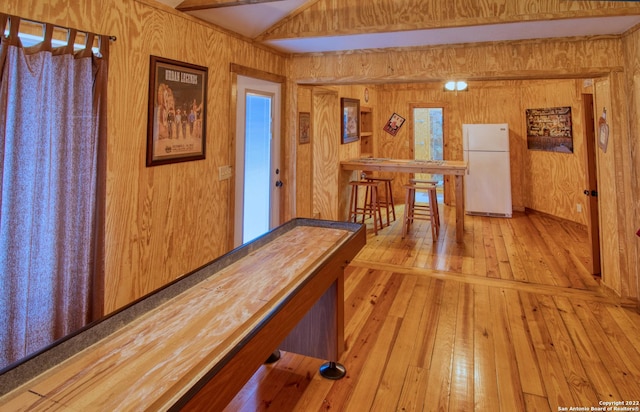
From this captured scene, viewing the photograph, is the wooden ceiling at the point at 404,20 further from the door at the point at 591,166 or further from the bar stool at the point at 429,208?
the bar stool at the point at 429,208

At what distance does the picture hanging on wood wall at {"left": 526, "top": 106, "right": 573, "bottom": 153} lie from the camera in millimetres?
5938

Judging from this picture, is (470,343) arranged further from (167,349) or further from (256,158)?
(256,158)

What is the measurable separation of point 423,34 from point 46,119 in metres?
2.80

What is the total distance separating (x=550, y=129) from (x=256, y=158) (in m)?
5.58

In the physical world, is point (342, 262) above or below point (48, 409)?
above

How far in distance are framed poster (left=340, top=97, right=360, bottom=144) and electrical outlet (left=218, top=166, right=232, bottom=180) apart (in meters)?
2.92

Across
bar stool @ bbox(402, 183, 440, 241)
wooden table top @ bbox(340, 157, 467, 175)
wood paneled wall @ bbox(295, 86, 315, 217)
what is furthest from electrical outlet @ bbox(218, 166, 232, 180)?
bar stool @ bbox(402, 183, 440, 241)

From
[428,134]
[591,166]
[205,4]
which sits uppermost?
[428,134]

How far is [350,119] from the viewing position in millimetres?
6137

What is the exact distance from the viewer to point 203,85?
280 centimetres

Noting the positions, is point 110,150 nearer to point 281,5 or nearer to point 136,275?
point 136,275

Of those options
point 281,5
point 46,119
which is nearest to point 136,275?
point 46,119

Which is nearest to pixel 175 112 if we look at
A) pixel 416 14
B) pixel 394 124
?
pixel 416 14

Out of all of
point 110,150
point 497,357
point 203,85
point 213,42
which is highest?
point 213,42
